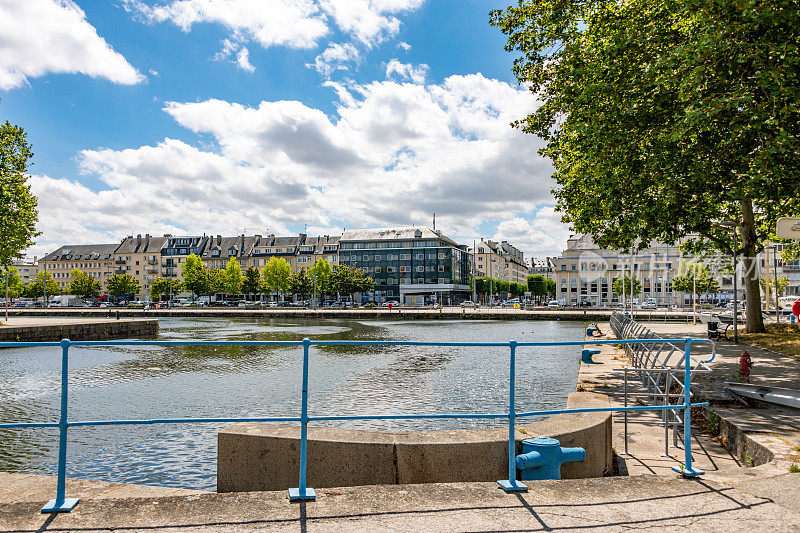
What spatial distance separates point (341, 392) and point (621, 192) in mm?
10021

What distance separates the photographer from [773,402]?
8227 millimetres

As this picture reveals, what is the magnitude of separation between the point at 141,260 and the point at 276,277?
Answer: 60.9 metres

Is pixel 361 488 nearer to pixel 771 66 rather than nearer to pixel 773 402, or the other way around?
pixel 773 402

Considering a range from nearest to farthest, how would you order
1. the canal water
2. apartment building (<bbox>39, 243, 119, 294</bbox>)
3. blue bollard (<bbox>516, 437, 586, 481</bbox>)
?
blue bollard (<bbox>516, 437, 586, 481</bbox>), the canal water, apartment building (<bbox>39, 243, 119, 294</bbox>)

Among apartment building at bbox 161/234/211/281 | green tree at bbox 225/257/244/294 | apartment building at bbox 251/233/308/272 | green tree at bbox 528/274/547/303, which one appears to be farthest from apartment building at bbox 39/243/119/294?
green tree at bbox 528/274/547/303

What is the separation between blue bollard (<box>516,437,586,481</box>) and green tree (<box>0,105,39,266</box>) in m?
39.2

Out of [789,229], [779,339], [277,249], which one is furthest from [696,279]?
[277,249]

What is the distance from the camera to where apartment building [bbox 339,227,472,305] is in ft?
393

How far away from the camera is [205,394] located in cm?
1481

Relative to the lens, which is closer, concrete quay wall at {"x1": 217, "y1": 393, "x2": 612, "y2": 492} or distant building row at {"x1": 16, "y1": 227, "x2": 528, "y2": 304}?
concrete quay wall at {"x1": 217, "y1": 393, "x2": 612, "y2": 492}

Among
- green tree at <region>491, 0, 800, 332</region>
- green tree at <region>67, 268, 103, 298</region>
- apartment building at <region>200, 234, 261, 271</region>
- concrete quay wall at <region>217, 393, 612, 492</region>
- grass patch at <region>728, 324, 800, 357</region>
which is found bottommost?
grass patch at <region>728, 324, 800, 357</region>

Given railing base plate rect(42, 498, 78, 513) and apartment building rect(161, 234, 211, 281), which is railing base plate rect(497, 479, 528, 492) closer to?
railing base plate rect(42, 498, 78, 513)

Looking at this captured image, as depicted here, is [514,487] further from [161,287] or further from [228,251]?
[228,251]

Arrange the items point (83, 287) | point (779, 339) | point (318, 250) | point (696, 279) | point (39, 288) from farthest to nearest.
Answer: point (318, 250), point (39, 288), point (83, 287), point (696, 279), point (779, 339)
